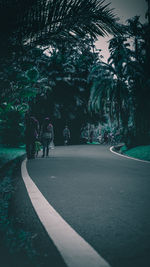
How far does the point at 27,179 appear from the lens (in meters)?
7.75

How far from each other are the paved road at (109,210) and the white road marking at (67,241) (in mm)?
83

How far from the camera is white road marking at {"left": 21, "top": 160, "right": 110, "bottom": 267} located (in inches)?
107

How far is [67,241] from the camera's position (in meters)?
3.25

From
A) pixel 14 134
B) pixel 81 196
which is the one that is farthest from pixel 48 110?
pixel 81 196

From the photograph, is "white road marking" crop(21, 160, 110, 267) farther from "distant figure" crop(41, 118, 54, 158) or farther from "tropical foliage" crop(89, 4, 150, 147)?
"tropical foliage" crop(89, 4, 150, 147)

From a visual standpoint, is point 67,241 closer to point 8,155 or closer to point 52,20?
point 52,20

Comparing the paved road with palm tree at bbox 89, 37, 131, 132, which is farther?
palm tree at bbox 89, 37, 131, 132

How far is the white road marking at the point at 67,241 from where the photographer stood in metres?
2.72

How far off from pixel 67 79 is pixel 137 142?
1694 cm

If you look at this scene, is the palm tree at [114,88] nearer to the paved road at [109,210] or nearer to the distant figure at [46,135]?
the distant figure at [46,135]

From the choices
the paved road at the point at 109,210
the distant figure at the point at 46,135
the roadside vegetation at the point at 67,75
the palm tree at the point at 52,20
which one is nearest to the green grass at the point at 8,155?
the roadside vegetation at the point at 67,75

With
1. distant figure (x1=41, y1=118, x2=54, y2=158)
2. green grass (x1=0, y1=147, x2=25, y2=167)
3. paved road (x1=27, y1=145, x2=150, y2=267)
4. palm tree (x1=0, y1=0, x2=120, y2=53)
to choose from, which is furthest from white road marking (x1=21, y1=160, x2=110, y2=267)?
distant figure (x1=41, y1=118, x2=54, y2=158)

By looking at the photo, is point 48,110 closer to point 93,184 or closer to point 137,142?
point 137,142

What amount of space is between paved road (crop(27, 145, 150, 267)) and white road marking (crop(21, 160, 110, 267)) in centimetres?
8
